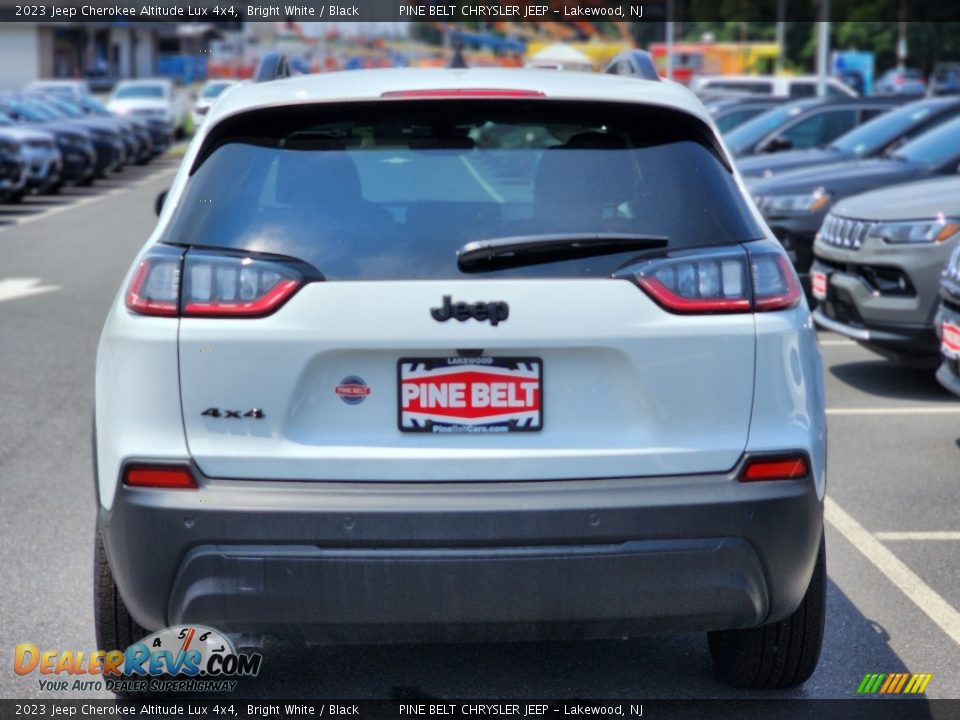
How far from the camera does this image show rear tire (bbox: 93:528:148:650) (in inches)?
150

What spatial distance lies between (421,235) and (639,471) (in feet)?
2.48

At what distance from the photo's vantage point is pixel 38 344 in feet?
33.7

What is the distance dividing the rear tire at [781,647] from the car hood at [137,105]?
4033 cm

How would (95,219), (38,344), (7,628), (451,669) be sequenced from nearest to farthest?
(451,669)
(7,628)
(38,344)
(95,219)

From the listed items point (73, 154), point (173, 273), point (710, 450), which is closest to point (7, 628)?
point (173, 273)

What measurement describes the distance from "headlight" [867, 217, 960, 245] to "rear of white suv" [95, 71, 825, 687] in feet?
16.5

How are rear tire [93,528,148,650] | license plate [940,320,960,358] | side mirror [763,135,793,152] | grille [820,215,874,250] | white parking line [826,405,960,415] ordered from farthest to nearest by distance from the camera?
side mirror [763,135,793,152] < grille [820,215,874,250] < white parking line [826,405,960,415] < license plate [940,320,960,358] < rear tire [93,528,148,650]

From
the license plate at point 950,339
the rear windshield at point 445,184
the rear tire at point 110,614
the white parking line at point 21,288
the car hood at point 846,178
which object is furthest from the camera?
the white parking line at point 21,288

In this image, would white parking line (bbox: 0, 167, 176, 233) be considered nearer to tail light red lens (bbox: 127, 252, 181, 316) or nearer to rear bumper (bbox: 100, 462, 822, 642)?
tail light red lens (bbox: 127, 252, 181, 316)

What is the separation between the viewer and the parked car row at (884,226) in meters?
8.27

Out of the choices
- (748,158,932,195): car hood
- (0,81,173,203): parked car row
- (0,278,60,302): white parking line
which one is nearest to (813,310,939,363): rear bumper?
(748,158,932,195): car hood

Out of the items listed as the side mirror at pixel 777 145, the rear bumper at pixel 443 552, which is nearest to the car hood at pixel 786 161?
the side mirror at pixel 777 145

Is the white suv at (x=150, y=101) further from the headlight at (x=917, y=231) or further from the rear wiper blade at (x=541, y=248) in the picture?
the rear wiper blade at (x=541, y=248)

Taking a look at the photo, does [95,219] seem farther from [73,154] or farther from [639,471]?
[639,471]
